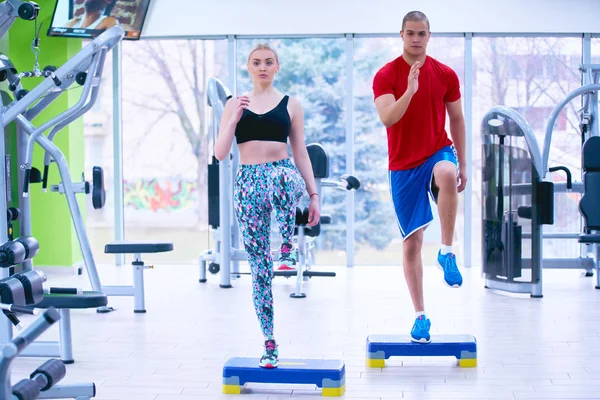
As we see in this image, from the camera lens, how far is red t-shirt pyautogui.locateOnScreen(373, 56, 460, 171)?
3.88 m

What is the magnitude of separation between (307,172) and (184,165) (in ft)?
18.2

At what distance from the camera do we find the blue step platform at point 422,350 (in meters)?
3.99

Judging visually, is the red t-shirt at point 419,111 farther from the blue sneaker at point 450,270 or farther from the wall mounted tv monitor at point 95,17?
the wall mounted tv monitor at point 95,17

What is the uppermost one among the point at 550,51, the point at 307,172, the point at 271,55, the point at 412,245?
the point at 550,51

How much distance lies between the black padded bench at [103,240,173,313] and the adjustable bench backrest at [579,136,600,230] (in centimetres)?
338

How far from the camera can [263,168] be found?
132 inches

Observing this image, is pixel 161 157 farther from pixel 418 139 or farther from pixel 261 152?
pixel 261 152

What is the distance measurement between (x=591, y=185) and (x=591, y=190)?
0.04 m

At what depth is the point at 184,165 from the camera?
887cm

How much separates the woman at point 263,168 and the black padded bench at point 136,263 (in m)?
2.28

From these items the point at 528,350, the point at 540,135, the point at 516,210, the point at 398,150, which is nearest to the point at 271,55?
the point at 398,150

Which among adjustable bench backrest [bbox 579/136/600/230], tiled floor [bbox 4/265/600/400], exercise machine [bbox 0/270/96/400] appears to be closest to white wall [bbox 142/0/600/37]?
adjustable bench backrest [bbox 579/136/600/230]

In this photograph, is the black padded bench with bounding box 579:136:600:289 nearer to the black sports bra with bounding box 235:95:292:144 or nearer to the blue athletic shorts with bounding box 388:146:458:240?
the blue athletic shorts with bounding box 388:146:458:240

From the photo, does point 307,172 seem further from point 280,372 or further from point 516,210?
point 516,210
